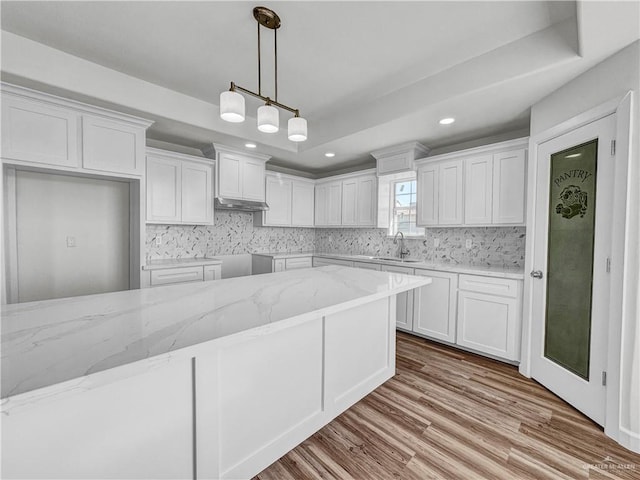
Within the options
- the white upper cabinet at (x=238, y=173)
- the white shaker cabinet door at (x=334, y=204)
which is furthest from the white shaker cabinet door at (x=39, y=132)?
the white shaker cabinet door at (x=334, y=204)

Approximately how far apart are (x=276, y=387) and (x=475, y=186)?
297 cm

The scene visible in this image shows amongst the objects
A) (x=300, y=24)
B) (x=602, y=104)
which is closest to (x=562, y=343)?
(x=602, y=104)

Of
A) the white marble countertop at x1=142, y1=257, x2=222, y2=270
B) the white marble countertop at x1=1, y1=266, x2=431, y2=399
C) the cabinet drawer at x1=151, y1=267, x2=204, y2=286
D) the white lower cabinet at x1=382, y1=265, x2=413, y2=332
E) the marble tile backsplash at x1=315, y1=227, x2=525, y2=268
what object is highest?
the marble tile backsplash at x1=315, y1=227, x2=525, y2=268

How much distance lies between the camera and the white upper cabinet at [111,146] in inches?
102

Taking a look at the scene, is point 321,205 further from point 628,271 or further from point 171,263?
point 628,271

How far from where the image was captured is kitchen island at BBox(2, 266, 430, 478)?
846 mm

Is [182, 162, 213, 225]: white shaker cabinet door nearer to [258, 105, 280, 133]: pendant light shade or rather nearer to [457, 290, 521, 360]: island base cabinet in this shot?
[258, 105, 280, 133]: pendant light shade

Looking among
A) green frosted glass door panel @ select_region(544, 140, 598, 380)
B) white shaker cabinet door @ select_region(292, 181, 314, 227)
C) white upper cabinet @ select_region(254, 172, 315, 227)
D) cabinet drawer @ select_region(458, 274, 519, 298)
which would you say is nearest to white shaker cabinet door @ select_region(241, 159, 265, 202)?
white upper cabinet @ select_region(254, 172, 315, 227)

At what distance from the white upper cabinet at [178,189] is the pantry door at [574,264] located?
12.1 ft

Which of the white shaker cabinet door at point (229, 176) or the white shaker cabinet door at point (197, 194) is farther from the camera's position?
the white shaker cabinet door at point (229, 176)

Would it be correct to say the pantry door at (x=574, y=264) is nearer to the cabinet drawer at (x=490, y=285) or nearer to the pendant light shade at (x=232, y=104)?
the cabinet drawer at (x=490, y=285)

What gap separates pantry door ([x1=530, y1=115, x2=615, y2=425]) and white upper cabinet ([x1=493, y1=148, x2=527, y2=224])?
44 cm

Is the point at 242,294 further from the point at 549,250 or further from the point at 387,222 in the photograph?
the point at 387,222

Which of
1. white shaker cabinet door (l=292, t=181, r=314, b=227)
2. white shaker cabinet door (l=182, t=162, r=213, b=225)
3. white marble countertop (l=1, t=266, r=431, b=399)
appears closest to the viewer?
white marble countertop (l=1, t=266, r=431, b=399)
